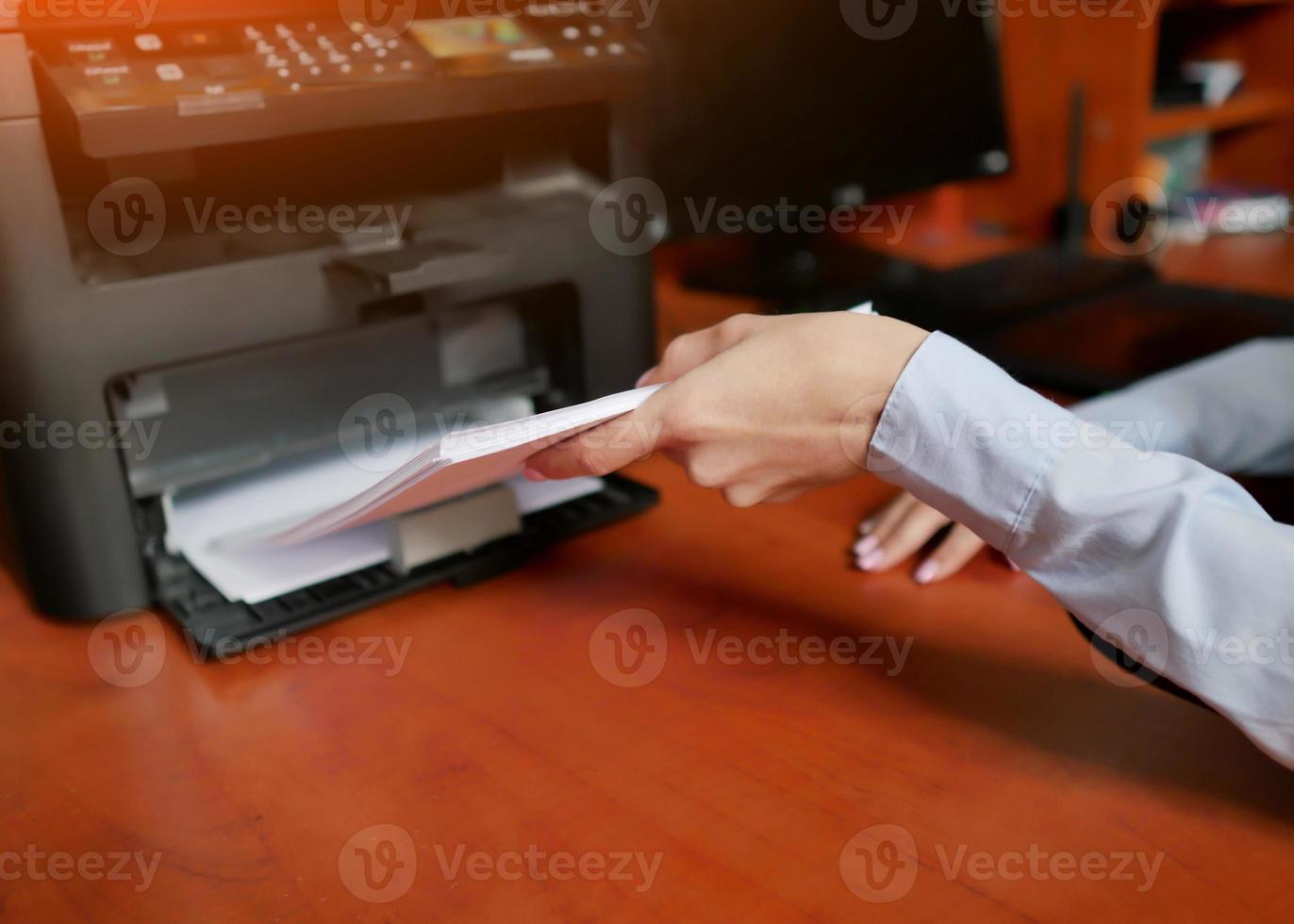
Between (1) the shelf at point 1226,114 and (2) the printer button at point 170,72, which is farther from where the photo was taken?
(1) the shelf at point 1226,114

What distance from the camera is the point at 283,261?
0.65 meters

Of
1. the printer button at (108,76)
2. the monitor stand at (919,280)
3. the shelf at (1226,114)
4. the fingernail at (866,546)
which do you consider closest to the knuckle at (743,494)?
the fingernail at (866,546)

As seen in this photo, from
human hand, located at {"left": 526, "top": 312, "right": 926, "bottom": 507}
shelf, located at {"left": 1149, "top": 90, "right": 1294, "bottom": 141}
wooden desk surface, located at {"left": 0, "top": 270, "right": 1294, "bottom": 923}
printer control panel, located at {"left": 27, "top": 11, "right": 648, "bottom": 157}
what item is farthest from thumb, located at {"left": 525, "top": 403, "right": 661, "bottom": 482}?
shelf, located at {"left": 1149, "top": 90, "right": 1294, "bottom": 141}

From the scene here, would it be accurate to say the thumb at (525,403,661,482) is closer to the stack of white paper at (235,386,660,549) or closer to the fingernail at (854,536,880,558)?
the stack of white paper at (235,386,660,549)

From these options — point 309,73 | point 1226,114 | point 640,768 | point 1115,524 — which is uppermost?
point 309,73

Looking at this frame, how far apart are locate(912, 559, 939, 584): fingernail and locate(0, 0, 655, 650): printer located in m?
0.20

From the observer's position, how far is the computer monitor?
1.09m

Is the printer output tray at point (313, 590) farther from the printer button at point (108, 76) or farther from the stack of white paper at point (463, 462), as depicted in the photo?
the printer button at point (108, 76)

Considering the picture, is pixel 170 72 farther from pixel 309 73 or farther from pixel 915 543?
pixel 915 543

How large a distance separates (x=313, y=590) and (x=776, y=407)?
303 millimetres

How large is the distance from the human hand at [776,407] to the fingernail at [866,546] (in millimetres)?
127

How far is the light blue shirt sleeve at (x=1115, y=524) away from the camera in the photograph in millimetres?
477

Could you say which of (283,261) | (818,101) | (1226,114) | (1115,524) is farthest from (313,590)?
(1226,114)

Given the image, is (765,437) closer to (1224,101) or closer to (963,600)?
(963,600)
